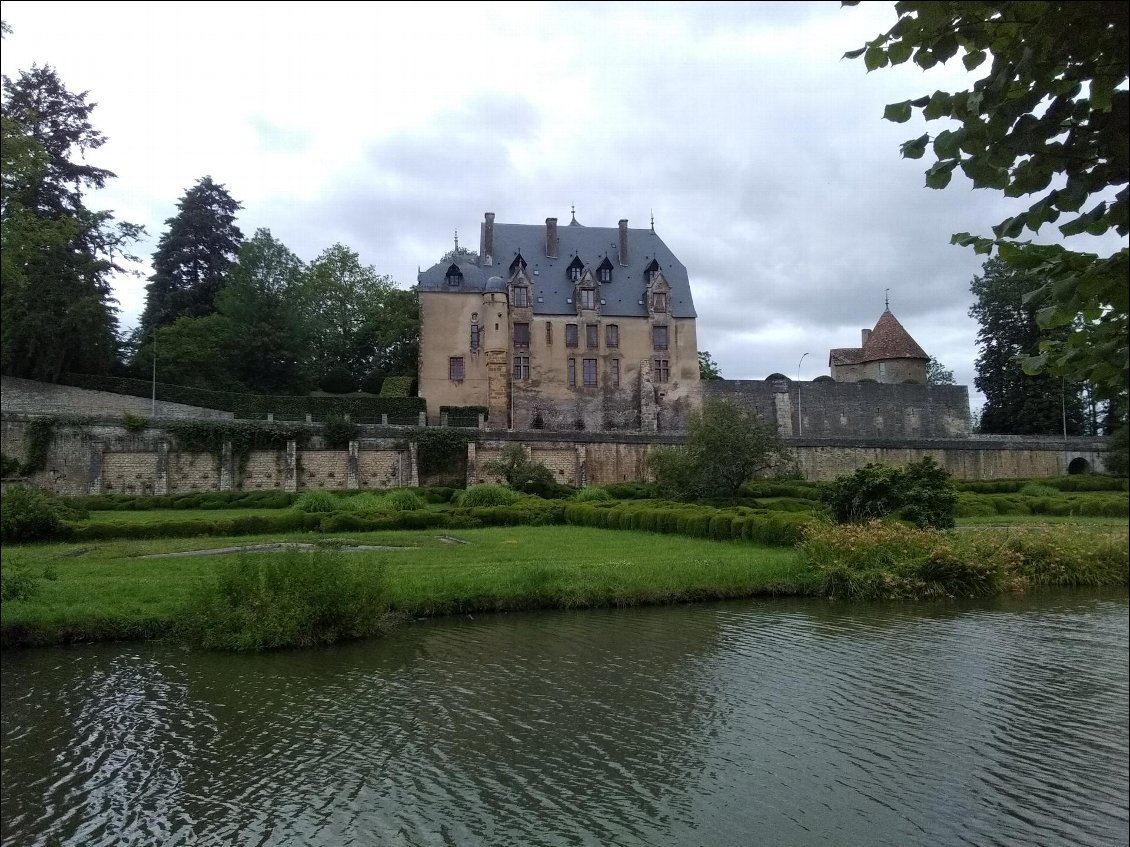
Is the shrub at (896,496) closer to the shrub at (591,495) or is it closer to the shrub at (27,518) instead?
the shrub at (591,495)

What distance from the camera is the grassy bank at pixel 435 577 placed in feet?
42.5

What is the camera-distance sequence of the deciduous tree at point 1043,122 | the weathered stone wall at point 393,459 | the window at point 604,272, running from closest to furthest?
the deciduous tree at point 1043,122, the weathered stone wall at point 393,459, the window at point 604,272

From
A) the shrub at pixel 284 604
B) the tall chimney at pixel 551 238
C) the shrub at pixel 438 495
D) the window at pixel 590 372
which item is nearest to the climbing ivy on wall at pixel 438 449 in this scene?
the shrub at pixel 438 495

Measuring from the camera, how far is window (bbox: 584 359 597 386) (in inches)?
2092

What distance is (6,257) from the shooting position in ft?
46.1

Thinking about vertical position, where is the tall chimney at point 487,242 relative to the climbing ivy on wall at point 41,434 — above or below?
above

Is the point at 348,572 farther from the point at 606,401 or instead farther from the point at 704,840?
the point at 606,401

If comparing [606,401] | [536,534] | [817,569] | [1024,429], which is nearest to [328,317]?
[606,401]

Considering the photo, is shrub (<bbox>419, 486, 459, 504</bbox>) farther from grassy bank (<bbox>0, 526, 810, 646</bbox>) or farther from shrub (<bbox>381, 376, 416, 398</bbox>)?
shrub (<bbox>381, 376, 416, 398</bbox>)

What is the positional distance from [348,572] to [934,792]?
355 inches

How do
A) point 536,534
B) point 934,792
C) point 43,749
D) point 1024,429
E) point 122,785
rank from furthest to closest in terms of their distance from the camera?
point 1024,429
point 536,534
point 43,749
point 122,785
point 934,792

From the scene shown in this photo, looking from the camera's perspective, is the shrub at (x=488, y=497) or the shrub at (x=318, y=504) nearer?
the shrub at (x=318, y=504)

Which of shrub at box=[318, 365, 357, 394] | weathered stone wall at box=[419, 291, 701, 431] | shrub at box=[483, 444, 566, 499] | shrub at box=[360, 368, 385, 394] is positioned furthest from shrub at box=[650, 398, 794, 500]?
shrub at box=[318, 365, 357, 394]

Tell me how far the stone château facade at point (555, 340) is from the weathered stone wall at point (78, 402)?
Answer: 13523 mm
